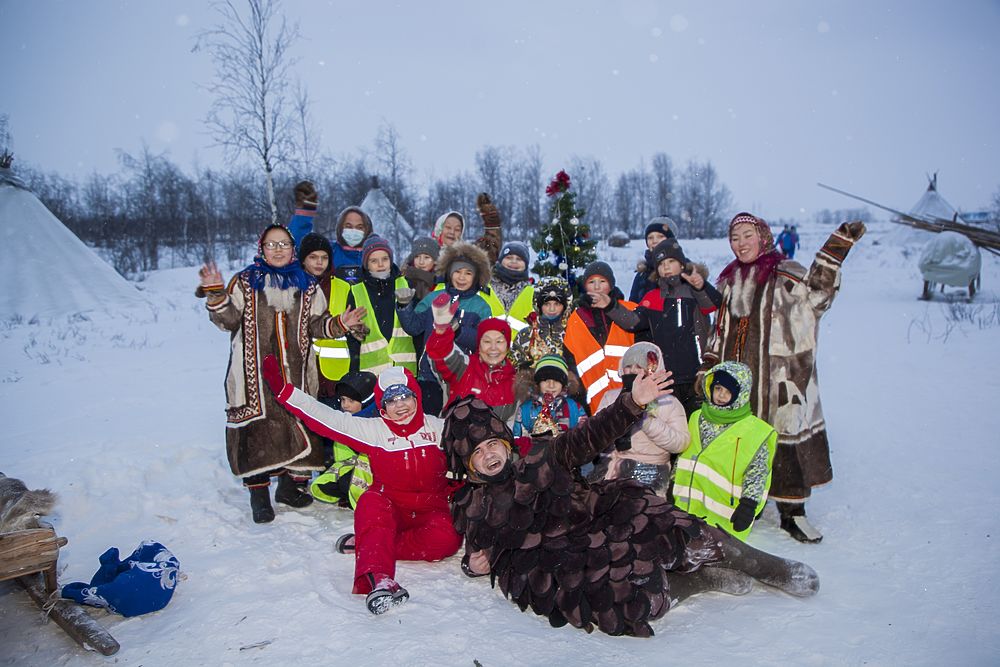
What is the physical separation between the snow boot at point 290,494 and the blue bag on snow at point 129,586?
1192 mm

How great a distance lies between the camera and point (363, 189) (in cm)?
2189

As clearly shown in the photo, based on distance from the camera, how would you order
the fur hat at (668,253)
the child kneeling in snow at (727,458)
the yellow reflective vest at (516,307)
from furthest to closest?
the yellow reflective vest at (516,307) < the fur hat at (668,253) < the child kneeling in snow at (727,458)

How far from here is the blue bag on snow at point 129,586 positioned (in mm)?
2674

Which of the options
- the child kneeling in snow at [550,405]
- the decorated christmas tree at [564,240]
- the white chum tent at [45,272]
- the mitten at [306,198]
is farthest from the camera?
the white chum tent at [45,272]

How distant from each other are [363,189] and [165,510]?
19350 millimetres

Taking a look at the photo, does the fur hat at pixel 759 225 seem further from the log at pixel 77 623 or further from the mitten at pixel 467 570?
the log at pixel 77 623

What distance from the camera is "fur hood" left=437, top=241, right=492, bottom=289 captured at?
14.7 ft

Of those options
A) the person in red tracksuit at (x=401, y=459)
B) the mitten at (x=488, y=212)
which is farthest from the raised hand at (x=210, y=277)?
the mitten at (x=488, y=212)

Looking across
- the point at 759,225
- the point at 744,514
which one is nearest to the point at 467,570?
the point at 744,514

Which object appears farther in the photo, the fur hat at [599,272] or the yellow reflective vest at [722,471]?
the fur hat at [599,272]

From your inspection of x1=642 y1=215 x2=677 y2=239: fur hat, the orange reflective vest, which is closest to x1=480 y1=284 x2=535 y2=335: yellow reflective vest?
the orange reflective vest

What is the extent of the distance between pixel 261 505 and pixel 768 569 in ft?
9.61

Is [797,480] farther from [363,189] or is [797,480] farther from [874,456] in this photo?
[363,189]

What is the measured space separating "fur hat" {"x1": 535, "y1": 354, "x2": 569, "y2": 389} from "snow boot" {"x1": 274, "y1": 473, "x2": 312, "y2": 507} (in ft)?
5.79
